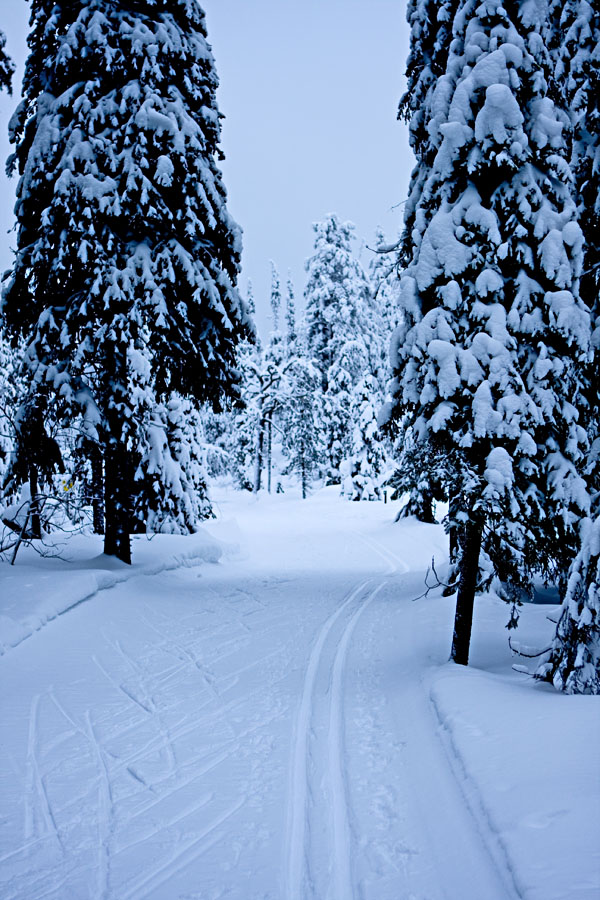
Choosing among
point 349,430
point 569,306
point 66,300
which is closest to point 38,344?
point 66,300

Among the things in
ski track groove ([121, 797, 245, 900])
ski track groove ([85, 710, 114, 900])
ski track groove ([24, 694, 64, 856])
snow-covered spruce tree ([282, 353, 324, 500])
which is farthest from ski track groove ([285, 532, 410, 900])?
snow-covered spruce tree ([282, 353, 324, 500])

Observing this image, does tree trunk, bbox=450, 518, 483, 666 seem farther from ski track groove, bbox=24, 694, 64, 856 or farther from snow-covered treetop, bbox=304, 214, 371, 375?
snow-covered treetop, bbox=304, 214, 371, 375

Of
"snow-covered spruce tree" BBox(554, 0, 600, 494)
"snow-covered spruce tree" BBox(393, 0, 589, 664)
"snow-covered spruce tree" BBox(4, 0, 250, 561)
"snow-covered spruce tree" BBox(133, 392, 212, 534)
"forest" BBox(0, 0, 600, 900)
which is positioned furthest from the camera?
"snow-covered spruce tree" BBox(133, 392, 212, 534)

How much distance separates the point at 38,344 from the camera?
1167cm

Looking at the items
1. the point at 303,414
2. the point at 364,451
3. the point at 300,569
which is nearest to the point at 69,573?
the point at 300,569

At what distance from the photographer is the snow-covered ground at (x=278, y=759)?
360 cm

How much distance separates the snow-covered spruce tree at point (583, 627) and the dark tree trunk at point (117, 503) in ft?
31.1

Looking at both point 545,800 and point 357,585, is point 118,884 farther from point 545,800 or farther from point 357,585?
point 357,585

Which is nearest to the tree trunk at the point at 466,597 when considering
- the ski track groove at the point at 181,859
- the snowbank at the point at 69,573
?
the ski track groove at the point at 181,859

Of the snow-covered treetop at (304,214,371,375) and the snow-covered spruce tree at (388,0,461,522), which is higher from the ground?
the snow-covered treetop at (304,214,371,375)

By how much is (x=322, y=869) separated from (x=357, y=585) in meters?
11.4

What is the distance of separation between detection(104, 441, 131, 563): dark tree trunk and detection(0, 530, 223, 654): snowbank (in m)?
0.35

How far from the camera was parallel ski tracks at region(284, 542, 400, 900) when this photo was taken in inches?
144

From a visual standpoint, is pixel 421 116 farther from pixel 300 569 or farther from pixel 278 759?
pixel 300 569
